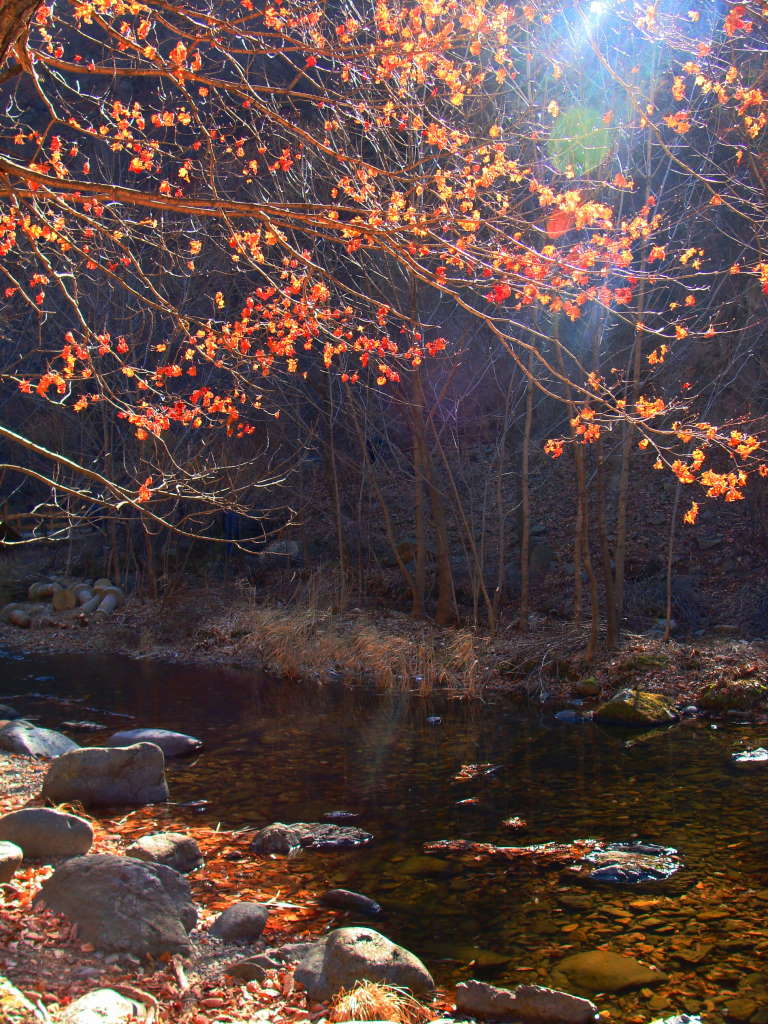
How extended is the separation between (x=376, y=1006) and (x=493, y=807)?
3.44m

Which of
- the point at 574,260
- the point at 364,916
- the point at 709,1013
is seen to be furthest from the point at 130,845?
the point at 574,260

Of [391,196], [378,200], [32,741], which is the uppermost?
[378,200]

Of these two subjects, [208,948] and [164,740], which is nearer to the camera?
[208,948]

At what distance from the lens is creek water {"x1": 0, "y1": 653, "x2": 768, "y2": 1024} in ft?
15.9

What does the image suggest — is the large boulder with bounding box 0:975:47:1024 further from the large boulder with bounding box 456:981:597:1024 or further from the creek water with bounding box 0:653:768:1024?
the creek water with bounding box 0:653:768:1024

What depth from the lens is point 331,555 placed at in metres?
19.8

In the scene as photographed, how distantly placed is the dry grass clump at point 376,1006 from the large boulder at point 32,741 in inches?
223

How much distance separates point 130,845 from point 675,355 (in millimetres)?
12978

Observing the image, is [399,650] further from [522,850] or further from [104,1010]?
[104,1010]

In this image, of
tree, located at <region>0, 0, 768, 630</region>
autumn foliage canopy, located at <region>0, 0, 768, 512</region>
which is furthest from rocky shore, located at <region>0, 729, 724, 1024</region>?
autumn foliage canopy, located at <region>0, 0, 768, 512</region>

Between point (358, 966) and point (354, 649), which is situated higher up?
point (358, 966)

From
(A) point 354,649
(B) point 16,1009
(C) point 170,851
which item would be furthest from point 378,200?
(A) point 354,649

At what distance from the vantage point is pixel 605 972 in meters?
4.62

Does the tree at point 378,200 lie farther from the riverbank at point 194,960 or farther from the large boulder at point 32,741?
the large boulder at point 32,741
